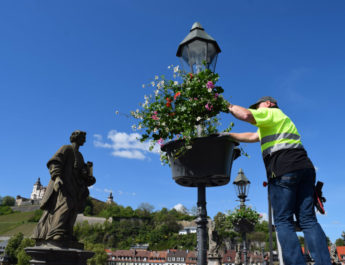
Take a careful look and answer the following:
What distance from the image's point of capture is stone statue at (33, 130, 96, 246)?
198 inches

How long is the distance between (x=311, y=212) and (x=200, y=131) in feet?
4.58

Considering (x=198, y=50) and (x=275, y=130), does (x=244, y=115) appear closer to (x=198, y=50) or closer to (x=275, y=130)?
(x=275, y=130)

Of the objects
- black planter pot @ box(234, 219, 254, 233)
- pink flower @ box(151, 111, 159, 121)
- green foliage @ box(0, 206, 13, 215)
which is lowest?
black planter pot @ box(234, 219, 254, 233)

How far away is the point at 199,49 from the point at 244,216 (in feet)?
Result: 28.3

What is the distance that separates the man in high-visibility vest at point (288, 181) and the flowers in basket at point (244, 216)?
8957 millimetres

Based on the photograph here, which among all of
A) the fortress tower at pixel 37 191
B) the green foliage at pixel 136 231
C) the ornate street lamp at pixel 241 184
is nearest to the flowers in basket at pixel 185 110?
the ornate street lamp at pixel 241 184

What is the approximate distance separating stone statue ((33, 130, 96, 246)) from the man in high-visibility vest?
3.72 meters

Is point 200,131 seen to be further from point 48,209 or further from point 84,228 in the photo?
point 84,228

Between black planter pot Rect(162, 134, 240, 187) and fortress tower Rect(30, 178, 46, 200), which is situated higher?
fortress tower Rect(30, 178, 46, 200)

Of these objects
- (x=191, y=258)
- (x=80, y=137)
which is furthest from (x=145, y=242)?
(x=80, y=137)

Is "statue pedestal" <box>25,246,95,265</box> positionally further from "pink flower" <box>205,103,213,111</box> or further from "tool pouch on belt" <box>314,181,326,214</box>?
"tool pouch on belt" <box>314,181,326,214</box>

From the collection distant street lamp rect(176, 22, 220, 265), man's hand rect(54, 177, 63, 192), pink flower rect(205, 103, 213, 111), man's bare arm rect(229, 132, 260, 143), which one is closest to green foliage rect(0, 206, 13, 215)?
man's hand rect(54, 177, 63, 192)

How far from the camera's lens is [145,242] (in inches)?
4471

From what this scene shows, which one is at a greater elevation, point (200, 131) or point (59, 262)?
point (200, 131)
